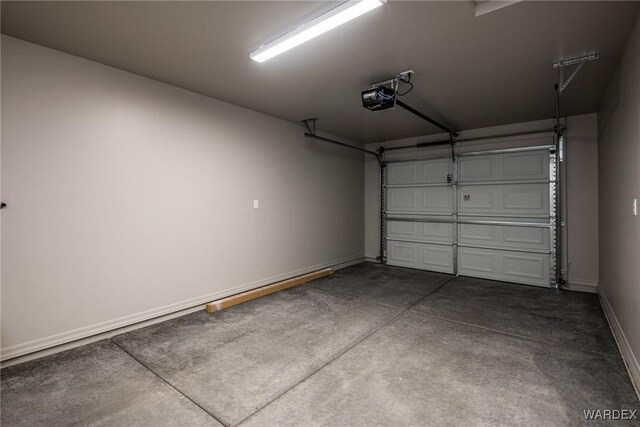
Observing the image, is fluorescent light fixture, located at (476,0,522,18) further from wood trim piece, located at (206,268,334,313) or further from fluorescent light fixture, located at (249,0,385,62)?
wood trim piece, located at (206,268,334,313)

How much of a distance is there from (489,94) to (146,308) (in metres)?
4.63

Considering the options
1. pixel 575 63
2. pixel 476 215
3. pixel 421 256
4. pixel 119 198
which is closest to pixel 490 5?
pixel 575 63

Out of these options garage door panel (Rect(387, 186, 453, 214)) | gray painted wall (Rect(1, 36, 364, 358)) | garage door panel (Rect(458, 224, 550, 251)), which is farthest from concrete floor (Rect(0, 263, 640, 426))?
garage door panel (Rect(387, 186, 453, 214))

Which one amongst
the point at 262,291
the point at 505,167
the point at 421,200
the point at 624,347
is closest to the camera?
the point at 624,347

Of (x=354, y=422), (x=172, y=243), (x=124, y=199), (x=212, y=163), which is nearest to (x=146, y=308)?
(x=172, y=243)

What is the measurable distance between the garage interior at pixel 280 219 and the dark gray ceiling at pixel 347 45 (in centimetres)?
2

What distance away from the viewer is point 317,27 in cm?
226

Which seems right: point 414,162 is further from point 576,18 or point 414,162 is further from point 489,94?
point 576,18

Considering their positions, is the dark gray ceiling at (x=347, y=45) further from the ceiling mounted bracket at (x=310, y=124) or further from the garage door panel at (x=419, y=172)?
the garage door panel at (x=419, y=172)

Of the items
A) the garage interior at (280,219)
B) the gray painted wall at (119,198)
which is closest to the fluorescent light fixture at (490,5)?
the garage interior at (280,219)

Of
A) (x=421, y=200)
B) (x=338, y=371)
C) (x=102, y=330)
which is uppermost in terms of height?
(x=421, y=200)

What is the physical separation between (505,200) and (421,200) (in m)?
1.43

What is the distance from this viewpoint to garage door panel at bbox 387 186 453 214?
5754 millimetres

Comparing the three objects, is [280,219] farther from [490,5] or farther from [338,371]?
[490,5]
